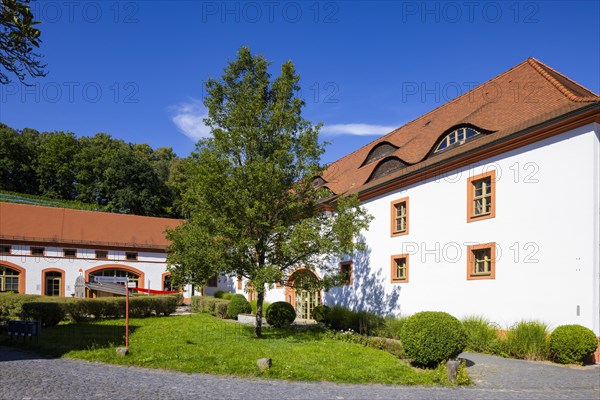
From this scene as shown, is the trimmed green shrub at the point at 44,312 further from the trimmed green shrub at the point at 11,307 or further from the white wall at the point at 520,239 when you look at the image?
the white wall at the point at 520,239

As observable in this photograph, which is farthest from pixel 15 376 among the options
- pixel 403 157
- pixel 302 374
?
pixel 403 157

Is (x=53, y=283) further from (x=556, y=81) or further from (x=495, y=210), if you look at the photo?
(x=556, y=81)

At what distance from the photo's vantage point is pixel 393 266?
20156 mm

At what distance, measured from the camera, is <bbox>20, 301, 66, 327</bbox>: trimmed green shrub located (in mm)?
17922

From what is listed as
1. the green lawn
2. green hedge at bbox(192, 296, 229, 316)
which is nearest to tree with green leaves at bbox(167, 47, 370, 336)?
the green lawn

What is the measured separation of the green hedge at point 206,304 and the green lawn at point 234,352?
7621mm

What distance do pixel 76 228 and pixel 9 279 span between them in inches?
225

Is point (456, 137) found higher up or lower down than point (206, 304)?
higher up

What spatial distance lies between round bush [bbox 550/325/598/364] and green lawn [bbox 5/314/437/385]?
403 cm

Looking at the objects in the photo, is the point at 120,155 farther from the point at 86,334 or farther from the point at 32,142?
the point at 86,334

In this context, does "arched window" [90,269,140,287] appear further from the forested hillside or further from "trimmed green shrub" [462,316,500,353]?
"trimmed green shrub" [462,316,500,353]

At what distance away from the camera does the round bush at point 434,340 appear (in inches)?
428

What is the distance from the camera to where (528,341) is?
13.1 m

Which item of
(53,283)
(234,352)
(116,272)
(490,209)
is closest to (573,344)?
(490,209)
